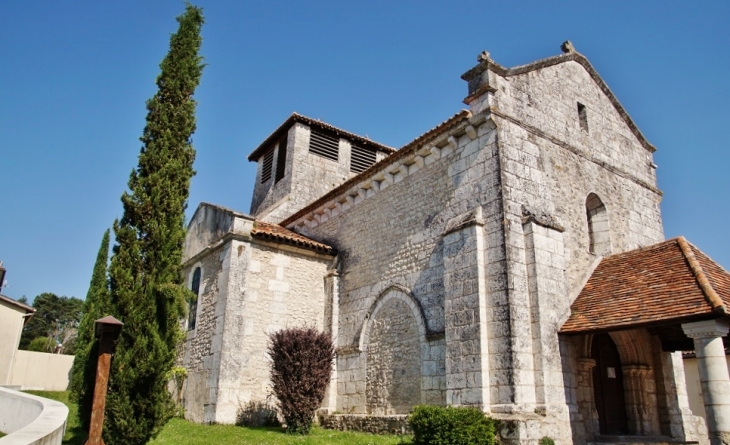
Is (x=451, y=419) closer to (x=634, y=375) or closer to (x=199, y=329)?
(x=634, y=375)

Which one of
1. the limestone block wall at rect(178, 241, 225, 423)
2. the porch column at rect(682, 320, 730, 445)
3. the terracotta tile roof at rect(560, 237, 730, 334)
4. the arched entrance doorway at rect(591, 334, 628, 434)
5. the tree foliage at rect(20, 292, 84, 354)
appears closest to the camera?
the porch column at rect(682, 320, 730, 445)

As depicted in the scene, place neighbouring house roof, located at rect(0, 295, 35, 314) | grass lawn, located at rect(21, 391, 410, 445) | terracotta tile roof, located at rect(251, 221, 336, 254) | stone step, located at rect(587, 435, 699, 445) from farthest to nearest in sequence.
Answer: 1. neighbouring house roof, located at rect(0, 295, 35, 314)
2. terracotta tile roof, located at rect(251, 221, 336, 254)
3. grass lawn, located at rect(21, 391, 410, 445)
4. stone step, located at rect(587, 435, 699, 445)

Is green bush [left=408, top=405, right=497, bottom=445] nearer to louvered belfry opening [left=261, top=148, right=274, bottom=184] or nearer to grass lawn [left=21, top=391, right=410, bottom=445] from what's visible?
grass lawn [left=21, top=391, right=410, bottom=445]

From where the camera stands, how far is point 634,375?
11164mm

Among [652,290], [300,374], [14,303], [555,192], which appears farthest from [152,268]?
[14,303]

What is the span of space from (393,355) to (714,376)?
6.17m

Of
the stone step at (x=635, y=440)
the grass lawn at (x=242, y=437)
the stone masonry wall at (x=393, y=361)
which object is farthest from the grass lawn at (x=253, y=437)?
the stone step at (x=635, y=440)

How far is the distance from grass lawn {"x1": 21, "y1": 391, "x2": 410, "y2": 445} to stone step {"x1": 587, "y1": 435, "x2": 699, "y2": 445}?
3.64 metres

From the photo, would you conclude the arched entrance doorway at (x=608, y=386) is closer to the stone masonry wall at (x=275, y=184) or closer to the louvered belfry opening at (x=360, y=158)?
the stone masonry wall at (x=275, y=184)

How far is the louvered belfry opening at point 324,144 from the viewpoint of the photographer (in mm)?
20736

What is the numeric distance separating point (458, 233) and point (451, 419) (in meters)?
3.64

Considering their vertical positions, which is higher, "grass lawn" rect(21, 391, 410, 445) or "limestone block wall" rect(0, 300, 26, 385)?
"limestone block wall" rect(0, 300, 26, 385)

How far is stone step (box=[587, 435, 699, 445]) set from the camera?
9711mm

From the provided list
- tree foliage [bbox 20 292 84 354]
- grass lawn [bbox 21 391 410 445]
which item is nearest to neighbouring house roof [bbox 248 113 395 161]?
grass lawn [bbox 21 391 410 445]
